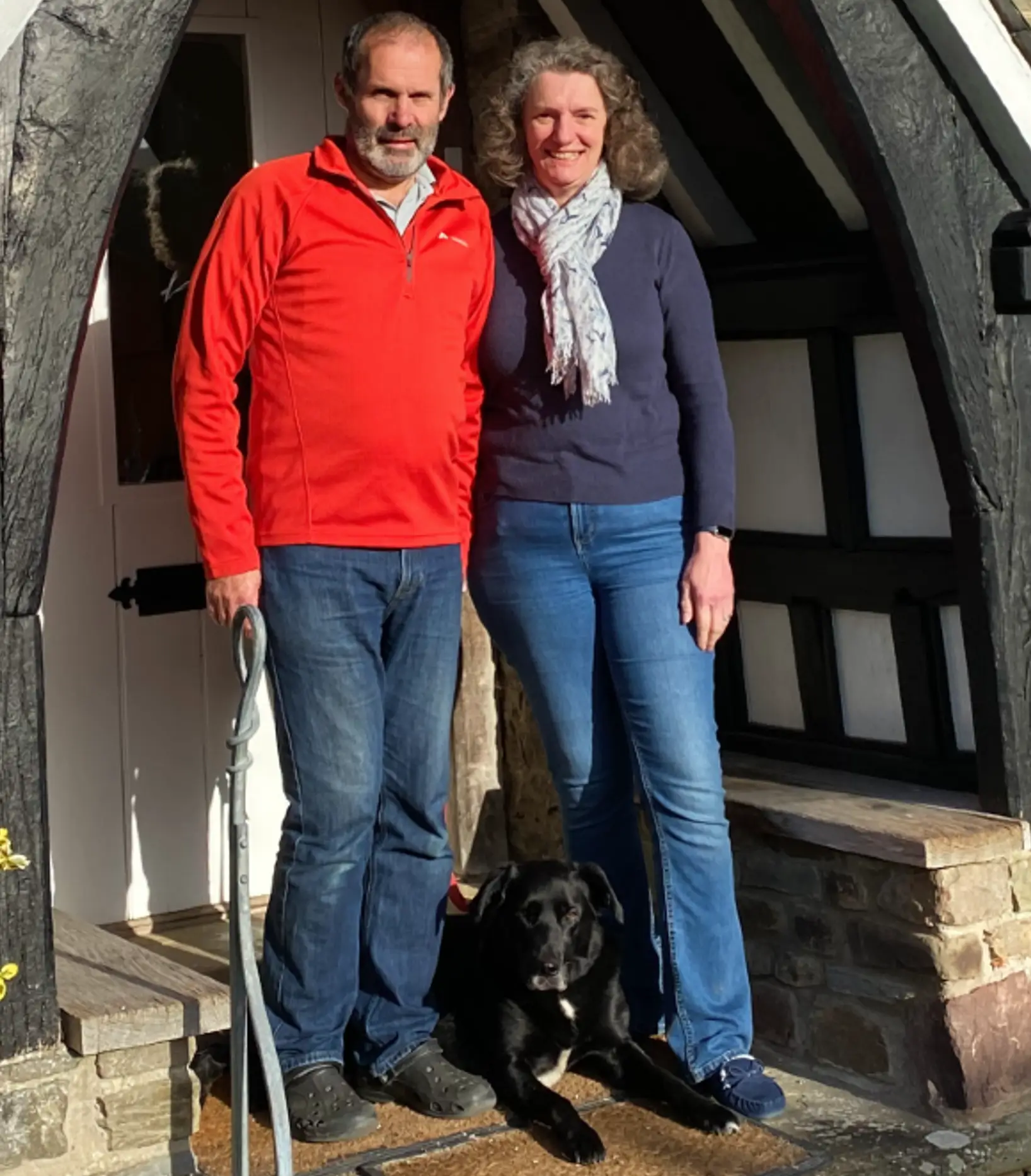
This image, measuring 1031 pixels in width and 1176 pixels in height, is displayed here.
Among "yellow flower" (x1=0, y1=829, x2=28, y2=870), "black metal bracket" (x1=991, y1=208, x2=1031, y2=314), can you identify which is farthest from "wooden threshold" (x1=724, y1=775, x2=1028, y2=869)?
"yellow flower" (x1=0, y1=829, x2=28, y2=870)

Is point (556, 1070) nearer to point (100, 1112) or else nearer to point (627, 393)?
point (100, 1112)

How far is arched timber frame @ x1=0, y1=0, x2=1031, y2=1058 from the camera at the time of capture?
333 centimetres

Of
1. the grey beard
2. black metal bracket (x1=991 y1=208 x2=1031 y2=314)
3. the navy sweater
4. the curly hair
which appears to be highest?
the curly hair

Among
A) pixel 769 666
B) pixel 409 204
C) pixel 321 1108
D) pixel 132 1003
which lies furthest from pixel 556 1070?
pixel 409 204

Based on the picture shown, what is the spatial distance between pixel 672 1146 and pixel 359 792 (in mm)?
972

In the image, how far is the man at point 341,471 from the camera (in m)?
3.58

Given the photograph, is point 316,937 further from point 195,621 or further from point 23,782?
point 195,621

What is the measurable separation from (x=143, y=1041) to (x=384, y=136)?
5.71 ft

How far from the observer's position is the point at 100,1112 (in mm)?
3494

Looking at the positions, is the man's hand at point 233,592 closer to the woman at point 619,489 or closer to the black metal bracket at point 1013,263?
the woman at point 619,489

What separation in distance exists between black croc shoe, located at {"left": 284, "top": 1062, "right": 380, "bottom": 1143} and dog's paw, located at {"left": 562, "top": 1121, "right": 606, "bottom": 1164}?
0.40 m

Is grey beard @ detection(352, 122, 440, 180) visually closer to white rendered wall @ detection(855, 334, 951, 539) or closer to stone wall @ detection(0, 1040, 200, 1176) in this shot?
white rendered wall @ detection(855, 334, 951, 539)

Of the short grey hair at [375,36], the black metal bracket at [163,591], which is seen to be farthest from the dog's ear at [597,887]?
the short grey hair at [375,36]

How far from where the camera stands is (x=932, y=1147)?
13.1 feet
